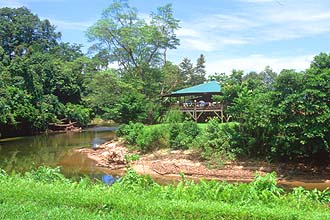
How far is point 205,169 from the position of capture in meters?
17.5

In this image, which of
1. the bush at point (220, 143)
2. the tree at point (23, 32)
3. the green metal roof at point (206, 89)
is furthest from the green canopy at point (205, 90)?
the tree at point (23, 32)

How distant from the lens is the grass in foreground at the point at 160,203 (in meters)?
5.35

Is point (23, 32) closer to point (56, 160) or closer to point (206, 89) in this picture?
point (206, 89)

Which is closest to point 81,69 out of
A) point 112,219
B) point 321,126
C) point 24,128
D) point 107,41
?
point 24,128

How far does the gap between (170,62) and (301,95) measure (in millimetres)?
21840

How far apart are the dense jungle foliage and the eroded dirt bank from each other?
0.74 metres

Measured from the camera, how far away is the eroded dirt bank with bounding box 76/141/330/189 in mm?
15844

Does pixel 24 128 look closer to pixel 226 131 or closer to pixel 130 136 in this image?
pixel 130 136

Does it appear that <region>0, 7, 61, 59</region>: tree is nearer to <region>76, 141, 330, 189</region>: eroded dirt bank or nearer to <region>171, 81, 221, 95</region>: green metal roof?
<region>171, 81, 221, 95</region>: green metal roof

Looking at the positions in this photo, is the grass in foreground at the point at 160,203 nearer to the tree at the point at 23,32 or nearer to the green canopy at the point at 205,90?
the green canopy at the point at 205,90

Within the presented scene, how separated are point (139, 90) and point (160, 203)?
27859 millimetres

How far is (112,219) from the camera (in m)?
5.16

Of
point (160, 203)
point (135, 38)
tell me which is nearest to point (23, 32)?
point (135, 38)

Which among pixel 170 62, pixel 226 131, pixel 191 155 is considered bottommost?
pixel 191 155
